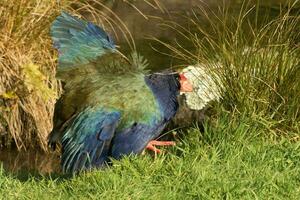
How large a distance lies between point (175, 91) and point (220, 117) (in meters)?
0.64

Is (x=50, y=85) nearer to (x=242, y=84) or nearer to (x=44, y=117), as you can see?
(x=44, y=117)

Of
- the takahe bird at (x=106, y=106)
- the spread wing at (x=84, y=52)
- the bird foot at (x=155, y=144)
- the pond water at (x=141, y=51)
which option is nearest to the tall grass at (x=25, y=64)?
the pond water at (x=141, y=51)

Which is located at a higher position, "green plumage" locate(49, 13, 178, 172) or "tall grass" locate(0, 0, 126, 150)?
"green plumage" locate(49, 13, 178, 172)

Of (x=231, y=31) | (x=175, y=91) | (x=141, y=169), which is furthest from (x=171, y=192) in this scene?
(x=231, y=31)

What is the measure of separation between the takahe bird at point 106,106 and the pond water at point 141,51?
1245 millimetres

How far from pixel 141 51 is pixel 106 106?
18.2 feet

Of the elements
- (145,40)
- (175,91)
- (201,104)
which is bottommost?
(145,40)

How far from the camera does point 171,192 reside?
465 cm

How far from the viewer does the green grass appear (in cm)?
464

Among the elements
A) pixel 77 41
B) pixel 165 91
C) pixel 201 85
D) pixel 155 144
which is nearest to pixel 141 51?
pixel 201 85

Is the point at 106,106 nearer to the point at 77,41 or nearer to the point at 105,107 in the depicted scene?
the point at 105,107

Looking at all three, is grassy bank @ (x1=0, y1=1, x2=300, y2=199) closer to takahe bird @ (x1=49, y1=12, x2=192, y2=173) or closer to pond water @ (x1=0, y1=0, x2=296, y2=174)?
takahe bird @ (x1=49, y1=12, x2=192, y2=173)

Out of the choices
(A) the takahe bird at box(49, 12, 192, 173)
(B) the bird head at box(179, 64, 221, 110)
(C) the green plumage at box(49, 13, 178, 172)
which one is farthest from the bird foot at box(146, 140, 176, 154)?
(B) the bird head at box(179, 64, 221, 110)

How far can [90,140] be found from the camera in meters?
5.12
